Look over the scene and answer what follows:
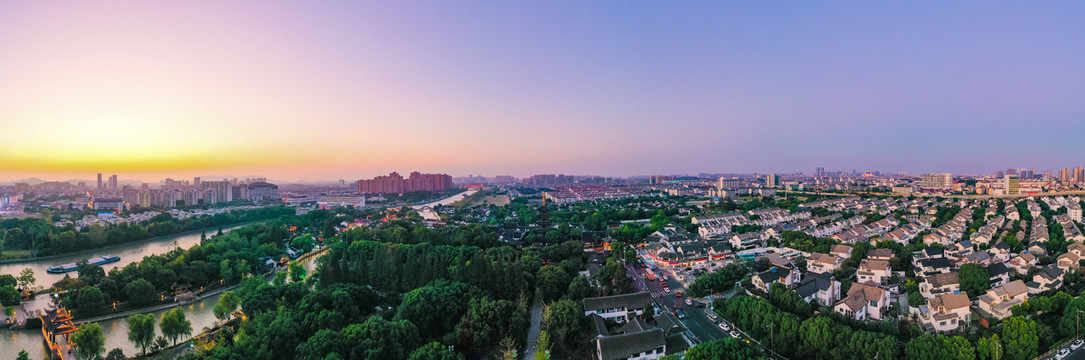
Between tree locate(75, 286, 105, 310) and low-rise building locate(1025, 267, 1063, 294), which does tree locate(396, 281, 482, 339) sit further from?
low-rise building locate(1025, 267, 1063, 294)

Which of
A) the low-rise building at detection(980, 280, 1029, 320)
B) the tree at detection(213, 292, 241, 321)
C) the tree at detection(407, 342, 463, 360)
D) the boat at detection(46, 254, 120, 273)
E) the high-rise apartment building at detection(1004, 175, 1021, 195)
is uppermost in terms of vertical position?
the high-rise apartment building at detection(1004, 175, 1021, 195)

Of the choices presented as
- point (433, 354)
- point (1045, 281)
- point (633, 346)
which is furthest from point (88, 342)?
point (1045, 281)

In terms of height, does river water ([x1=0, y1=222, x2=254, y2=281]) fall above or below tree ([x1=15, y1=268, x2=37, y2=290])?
A: below

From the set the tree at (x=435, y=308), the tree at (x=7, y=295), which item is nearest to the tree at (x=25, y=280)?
the tree at (x=7, y=295)

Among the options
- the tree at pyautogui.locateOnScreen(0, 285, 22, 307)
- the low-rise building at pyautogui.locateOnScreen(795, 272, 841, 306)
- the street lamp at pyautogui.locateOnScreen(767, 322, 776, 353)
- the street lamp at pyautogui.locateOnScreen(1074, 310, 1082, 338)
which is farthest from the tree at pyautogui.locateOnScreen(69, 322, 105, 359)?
the street lamp at pyautogui.locateOnScreen(1074, 310, 1082, 338)

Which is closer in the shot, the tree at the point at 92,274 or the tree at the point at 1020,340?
the tree at the point at 1020,340

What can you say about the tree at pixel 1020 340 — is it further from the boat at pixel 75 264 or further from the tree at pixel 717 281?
the boat at pixel 75 264

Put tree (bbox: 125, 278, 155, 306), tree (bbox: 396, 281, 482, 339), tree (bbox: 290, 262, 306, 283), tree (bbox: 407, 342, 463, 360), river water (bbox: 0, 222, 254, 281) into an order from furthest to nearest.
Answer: river water (bbox: 0, 222, 254, 281), tree (bbox: 290, 262, 306, 283), tree (bbox: 125, 278, 155, 306), tree (bbox: 396, 281, 482, 339), tree (bbox: 407, 342, 463, 360)
